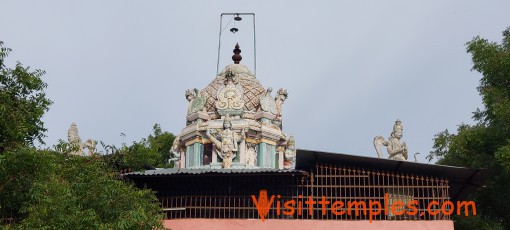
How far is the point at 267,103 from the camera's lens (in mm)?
25781

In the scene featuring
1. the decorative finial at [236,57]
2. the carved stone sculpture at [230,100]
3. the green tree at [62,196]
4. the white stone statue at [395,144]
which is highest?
the decorative finial at [236,57]

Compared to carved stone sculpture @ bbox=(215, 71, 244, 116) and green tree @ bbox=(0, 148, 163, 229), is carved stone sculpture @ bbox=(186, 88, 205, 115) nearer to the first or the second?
carved stone sculpture @ bbox=(215, 71, 244, 116)

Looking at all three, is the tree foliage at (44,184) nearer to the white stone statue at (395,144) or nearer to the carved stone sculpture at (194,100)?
the white stone statue at (395,144)

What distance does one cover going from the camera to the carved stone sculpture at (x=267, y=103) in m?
25.7

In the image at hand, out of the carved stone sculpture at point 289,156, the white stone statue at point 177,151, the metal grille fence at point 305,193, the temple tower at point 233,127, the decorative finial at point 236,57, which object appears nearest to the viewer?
the metal grille fence at point 305,193

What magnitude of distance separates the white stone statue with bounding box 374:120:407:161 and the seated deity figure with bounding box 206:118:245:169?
4.55 meters

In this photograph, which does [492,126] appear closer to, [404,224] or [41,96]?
[404,224]

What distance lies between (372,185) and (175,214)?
15.7 feet

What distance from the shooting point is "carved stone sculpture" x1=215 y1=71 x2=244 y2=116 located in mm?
25047

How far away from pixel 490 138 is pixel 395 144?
12.4ft

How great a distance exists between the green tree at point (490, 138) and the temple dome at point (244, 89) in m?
6.28

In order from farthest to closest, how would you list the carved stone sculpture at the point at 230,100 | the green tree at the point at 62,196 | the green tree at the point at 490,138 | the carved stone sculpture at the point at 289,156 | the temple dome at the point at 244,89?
the carved stone sculpture at the point at 289,156
the temple dome at the point at 244,89
the carved stone sculpture at the point at 230,100
the green tree at the point at 490,138
the green tree at the point at 62,196

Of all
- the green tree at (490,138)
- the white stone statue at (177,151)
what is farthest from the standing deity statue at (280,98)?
the green tree at (490,138)

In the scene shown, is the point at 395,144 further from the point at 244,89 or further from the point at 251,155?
the point at 244,89
